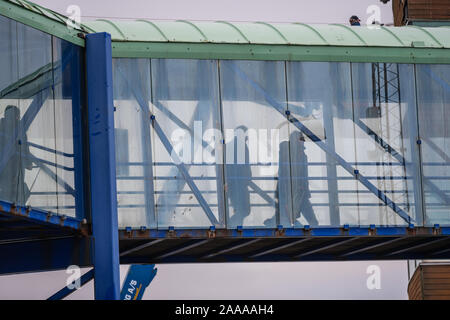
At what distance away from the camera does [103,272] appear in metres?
24.3

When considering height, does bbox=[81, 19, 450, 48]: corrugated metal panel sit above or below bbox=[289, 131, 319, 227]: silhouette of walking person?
above

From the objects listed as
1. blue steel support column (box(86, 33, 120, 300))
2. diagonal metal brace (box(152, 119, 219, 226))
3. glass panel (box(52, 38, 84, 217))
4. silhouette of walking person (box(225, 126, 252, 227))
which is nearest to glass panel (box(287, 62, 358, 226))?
silhouette of walking person (box(225, 126, 252, 227))

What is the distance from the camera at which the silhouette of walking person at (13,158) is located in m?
21.8

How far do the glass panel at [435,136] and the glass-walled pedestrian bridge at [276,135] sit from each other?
0.10ft

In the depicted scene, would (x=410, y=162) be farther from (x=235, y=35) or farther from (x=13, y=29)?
(x=13, y=29)

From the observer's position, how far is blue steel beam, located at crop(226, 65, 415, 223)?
2950 centimetres

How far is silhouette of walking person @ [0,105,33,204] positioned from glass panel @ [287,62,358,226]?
8.93 m

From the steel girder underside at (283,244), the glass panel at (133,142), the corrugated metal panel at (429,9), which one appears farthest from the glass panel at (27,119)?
the corrugated metal panel at (429,9)

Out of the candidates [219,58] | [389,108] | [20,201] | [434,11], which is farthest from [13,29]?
[434,11]

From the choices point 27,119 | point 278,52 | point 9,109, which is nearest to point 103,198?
point 27,119

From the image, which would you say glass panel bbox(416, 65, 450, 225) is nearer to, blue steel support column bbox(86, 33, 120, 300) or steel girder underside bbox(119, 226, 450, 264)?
steel girder underside bbox(119, 226, 450, 264)

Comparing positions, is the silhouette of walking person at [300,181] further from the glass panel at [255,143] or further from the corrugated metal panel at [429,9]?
the corrugated metal panel at [429,9]

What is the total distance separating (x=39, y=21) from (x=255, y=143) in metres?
7.76

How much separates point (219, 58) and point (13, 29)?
25.3ft
